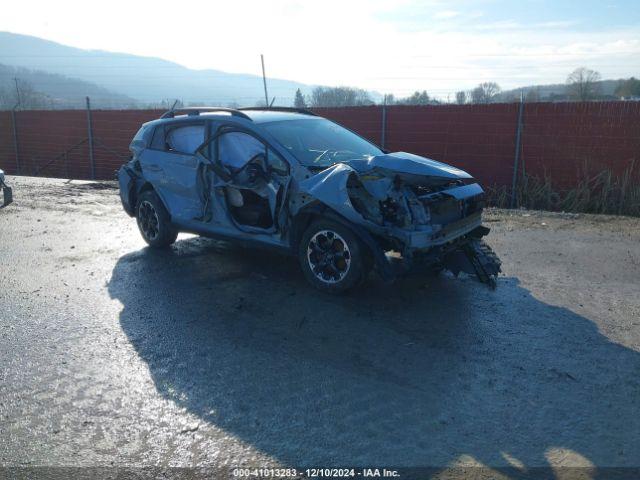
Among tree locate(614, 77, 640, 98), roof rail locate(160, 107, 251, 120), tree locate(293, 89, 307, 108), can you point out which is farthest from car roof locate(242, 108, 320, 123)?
tree locate(614, 77, 640, 98)

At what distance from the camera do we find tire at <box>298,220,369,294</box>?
5.33 meters

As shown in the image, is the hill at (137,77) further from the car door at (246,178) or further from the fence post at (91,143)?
the car door at (246,178)

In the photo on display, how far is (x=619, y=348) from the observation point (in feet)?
14.5

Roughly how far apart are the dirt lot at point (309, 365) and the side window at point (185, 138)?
54.4 inches

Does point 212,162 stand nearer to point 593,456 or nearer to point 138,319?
point 138,319

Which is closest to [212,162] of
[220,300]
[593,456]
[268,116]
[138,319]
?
[268,116]

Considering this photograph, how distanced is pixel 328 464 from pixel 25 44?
138 m

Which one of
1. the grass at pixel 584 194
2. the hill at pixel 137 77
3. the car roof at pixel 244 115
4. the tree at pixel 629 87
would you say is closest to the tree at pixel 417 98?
the grass at pixel 584 194

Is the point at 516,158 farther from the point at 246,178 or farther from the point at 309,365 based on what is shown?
the point at 309,365

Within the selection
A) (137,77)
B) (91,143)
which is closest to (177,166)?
(91,143)

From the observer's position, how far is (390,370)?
13.4ft

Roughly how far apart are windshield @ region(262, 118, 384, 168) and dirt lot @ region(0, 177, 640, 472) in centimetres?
137

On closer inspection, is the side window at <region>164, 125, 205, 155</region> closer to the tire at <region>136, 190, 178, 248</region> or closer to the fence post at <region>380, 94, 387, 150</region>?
the tire at <region>136, 190, 178, 248</region>

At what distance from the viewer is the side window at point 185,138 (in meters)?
6.82
